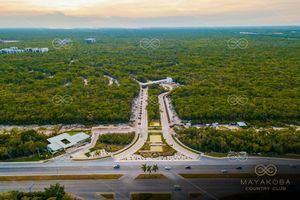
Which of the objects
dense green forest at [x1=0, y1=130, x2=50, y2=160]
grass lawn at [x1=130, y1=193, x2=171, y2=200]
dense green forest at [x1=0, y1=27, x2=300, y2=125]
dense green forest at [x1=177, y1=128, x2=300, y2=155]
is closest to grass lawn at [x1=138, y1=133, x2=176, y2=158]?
dense green forest at [x1=177, y1=128, x2=300, y2=155]

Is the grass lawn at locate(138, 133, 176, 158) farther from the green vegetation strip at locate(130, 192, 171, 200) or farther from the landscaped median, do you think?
the green vegetation strip at locate(130, 192, 171, 200)

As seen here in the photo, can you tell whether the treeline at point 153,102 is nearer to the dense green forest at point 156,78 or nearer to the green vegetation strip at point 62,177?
the dense green forest at point 156,78

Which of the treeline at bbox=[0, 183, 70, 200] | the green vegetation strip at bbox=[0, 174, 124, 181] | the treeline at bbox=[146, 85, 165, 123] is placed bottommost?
the green vegetation strip at bbox=[0, 174, 124, 181]

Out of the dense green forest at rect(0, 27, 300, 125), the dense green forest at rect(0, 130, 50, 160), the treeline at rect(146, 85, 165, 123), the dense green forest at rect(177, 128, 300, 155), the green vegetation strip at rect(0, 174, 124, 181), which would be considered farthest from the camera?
the treeline at rect(146, 85, 165, 123)

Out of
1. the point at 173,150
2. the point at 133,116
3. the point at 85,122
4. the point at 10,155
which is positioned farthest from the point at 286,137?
the point at 10,155

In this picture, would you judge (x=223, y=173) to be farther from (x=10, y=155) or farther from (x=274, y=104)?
(x=10, y=155)

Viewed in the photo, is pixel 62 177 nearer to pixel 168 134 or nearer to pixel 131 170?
pixel 131 170
